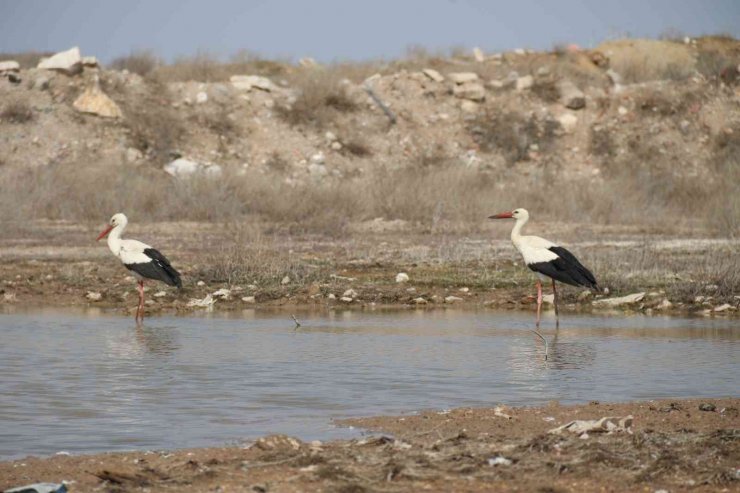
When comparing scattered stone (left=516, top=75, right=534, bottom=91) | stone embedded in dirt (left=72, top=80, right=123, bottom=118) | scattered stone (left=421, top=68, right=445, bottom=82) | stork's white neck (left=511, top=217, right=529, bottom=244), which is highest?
scattered stone (left=421, top=68, right=445, bottom=82)

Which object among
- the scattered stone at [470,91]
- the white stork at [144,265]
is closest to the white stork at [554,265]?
the white stork at [144,265]

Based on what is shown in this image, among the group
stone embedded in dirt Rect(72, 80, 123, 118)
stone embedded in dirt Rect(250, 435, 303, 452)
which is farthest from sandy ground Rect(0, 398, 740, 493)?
stone embedded in dirt Rect(72, 80, 123, 118)

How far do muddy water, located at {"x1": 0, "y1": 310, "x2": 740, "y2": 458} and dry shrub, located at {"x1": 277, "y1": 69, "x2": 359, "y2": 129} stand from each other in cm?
2303

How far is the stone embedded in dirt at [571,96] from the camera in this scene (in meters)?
39.1

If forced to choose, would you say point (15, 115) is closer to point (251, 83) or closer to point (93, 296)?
point (251, 83)

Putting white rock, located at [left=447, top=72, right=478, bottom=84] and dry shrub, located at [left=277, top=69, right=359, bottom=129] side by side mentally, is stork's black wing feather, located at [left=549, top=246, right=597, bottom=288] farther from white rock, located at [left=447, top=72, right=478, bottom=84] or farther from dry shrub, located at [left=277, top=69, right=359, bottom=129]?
white rock, located at [left=447, top=72, right=478, bottom=84]

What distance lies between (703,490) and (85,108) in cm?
3123

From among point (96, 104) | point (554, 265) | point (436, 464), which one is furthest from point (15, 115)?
point (436, 464)

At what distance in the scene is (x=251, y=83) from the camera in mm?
38562

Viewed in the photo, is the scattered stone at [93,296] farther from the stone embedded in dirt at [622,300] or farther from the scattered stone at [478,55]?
the scattered stone at [478,55]

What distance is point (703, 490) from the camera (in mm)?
5832

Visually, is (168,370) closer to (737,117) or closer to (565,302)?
(565,302)

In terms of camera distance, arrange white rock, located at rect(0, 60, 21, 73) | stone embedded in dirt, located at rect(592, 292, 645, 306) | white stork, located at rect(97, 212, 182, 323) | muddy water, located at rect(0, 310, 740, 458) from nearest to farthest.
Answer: muddy water, located at rect(0, 310, 740, 458) → white stork, located at rect(97, 212, 182, 323) → stone embedded in dirt, located at rect(592, 292, 645, 306) → white rock, located at rect(0, 60, 21, 73)

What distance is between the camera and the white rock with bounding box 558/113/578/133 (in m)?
38.4
